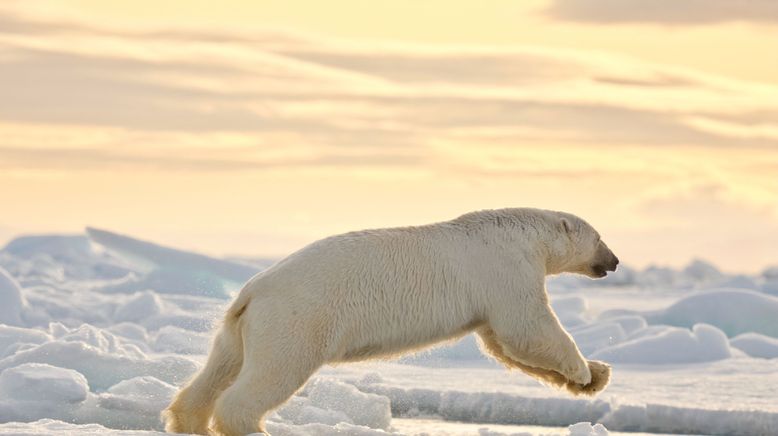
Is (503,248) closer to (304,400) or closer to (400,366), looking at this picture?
(304,400)

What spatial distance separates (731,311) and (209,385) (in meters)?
10.8

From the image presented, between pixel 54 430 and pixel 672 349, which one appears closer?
pixel 54 430

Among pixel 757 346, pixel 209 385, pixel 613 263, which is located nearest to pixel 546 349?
pixel 613 263

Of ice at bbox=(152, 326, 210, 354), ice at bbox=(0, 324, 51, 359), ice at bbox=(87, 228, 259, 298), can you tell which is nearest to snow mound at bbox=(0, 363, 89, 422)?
ice at bbox=(0, 324, 51, 359)

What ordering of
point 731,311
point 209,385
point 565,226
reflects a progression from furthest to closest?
1. point 731,311
2. point 565,226
3. point 209,385

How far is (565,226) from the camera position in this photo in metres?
6.59

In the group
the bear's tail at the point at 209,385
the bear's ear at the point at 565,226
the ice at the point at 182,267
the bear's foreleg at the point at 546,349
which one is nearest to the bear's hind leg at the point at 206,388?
the bear's tail at the point at 209,385

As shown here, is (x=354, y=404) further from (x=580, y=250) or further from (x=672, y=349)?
(x=672, y=349)

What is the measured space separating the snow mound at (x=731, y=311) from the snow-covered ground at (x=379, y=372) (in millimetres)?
17

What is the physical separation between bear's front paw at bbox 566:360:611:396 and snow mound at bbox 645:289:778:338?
957 cm

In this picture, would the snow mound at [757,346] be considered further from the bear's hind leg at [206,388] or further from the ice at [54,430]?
the ice at [54,430]

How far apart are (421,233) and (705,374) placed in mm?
6732

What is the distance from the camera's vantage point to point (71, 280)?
916 inches

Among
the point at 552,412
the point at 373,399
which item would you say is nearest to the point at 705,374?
the point at 552,412
